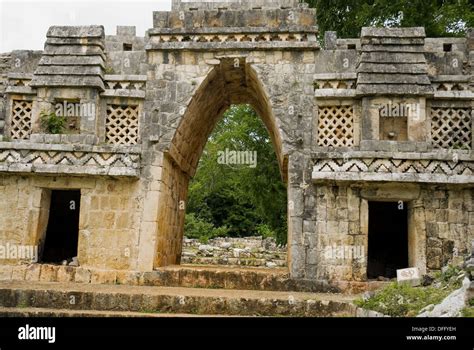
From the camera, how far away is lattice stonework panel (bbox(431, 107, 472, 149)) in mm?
10047

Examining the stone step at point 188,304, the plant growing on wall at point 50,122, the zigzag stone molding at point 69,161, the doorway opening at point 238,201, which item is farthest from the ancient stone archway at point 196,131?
the doorway opening at point 238,201

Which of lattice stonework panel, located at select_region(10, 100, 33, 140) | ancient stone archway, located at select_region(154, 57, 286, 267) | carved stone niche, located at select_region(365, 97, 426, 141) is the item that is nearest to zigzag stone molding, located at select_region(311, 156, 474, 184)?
carved stone niche, located at select_region(365, 97, 426, 141)

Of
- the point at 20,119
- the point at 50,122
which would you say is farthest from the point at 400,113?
the point at 20,119

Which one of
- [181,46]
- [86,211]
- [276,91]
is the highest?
[181,46]

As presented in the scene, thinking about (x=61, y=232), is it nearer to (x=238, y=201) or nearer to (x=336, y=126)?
(x=336, y=126)

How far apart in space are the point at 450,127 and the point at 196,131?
5.49 m

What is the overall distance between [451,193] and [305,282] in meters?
3.12

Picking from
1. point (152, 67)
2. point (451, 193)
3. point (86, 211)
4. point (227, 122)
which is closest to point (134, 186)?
point (86, 211)

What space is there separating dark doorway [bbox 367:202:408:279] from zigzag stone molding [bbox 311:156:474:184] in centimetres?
365

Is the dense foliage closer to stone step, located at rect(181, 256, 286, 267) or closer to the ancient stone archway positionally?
the ancient stone archway

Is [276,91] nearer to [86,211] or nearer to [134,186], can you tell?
[134,186]

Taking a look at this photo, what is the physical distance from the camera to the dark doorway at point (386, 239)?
1322 cm

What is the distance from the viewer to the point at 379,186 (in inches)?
389
